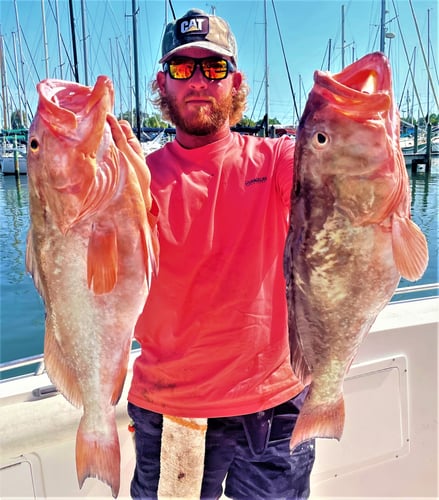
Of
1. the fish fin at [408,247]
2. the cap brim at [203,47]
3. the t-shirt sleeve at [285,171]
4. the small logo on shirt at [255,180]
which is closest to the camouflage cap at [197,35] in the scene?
the cap brim at [203,47]

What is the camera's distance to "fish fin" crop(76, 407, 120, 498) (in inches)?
78.1

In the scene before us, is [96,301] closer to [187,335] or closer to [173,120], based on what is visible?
[187,335]

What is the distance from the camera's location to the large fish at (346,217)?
5.65ft

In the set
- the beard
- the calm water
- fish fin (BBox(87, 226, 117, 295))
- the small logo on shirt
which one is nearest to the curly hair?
the beard

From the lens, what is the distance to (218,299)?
7.18ft

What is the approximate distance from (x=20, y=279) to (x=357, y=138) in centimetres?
1130

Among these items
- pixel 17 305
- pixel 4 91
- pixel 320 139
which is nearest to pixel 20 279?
pixel 17 305

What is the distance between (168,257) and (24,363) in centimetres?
115

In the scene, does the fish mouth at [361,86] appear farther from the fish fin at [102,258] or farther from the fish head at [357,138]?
the fish fin at [102,258]

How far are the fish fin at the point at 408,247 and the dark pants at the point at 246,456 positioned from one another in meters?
0.89

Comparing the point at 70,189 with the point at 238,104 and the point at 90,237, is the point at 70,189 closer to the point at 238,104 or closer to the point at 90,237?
the point at 90,237

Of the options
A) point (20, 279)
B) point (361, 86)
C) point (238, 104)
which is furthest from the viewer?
point (20, 279)

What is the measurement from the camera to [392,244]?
1.79 metres

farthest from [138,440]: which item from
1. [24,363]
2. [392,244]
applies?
[392,244]
